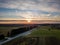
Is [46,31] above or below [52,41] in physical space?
above

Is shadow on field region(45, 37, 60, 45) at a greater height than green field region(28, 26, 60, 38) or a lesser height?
lesser

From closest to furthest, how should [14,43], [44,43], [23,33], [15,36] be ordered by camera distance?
[14,43]
[44,43]
[15,36]
[23,33]

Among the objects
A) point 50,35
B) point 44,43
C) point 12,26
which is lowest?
point 44,43

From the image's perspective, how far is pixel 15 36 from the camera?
2168 millimetres

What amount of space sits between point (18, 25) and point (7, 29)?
0.20 meters

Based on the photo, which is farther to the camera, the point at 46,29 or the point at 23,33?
the point at 23,33

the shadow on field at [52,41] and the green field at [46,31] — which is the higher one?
the green field at [46,31]

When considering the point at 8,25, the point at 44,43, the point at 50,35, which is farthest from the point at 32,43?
the point at 8,25

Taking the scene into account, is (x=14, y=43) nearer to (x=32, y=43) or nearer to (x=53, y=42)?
(x=32, y=43)

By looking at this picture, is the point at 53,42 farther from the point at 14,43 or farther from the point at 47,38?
the point at 14,43

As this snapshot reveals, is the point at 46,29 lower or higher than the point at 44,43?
higher

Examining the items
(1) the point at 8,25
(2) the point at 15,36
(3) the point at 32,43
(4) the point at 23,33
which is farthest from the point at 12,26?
(4) the point at 23,33

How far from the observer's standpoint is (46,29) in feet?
7.00

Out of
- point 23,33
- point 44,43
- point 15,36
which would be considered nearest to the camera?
point 44,43
